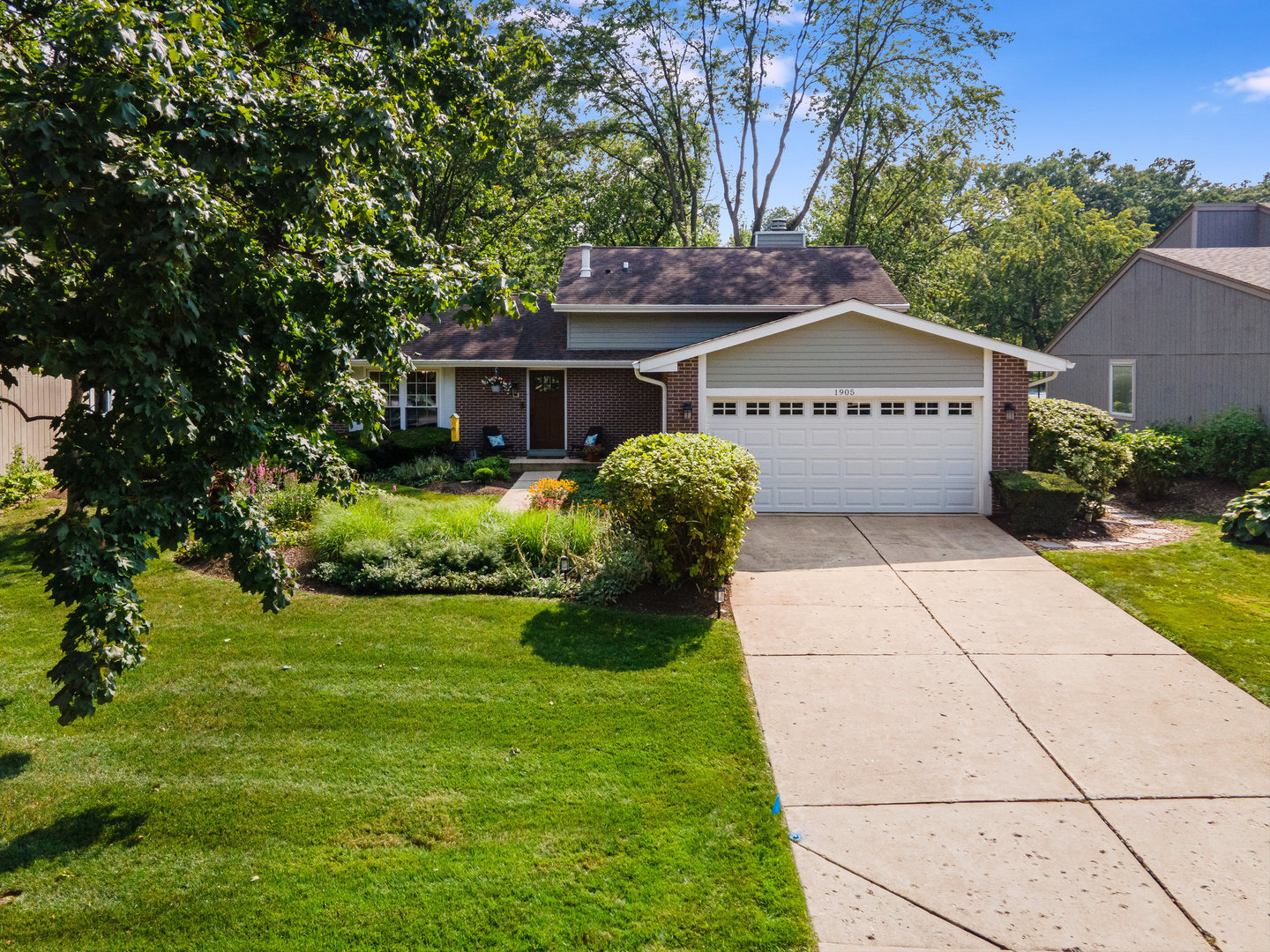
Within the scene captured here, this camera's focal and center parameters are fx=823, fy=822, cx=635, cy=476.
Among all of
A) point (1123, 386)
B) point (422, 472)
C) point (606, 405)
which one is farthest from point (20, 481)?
point (1123, 386)

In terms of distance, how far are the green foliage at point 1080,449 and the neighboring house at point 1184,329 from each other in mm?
4196

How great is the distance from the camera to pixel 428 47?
6543 mm

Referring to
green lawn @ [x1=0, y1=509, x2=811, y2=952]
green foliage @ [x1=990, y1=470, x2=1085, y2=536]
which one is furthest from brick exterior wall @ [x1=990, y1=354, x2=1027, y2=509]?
green lawn @ [x1=0, y1=509, x2=811, y2=952]

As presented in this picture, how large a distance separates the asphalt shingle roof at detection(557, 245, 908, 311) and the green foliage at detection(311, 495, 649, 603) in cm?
1071

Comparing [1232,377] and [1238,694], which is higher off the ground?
[1232,377]

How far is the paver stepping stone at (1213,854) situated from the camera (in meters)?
4.19

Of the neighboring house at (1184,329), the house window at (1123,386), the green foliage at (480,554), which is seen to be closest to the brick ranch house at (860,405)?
the green foliage at (480,554)

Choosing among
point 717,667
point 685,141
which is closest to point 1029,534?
point 717,667

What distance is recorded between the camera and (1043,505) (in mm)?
12797

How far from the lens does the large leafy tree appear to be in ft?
12.1

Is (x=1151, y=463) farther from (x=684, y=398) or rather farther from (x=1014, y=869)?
(x=1014, y=869)

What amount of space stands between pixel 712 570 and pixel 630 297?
12.4 metres

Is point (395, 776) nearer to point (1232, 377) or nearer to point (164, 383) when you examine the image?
point (164, 383)

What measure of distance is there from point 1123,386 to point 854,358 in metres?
11.5
